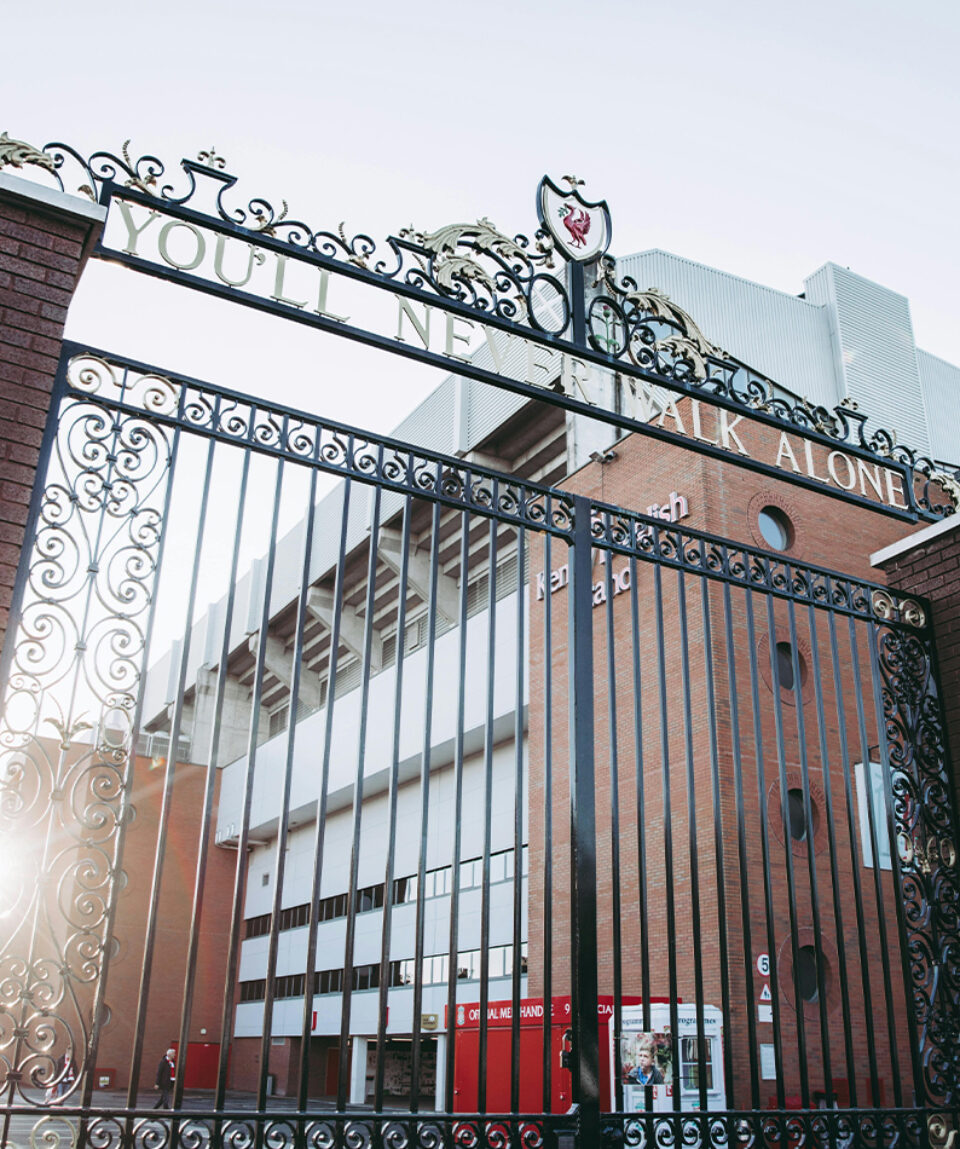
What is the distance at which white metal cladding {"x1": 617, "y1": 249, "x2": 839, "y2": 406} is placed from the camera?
2366 centimetres

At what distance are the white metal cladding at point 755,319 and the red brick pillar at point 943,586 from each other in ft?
53.0

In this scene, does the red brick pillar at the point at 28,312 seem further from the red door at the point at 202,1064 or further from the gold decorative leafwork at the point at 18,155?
the red door at the point at 202,1064

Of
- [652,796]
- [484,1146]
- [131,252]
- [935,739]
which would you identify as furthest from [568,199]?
[652,796]

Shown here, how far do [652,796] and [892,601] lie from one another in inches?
376

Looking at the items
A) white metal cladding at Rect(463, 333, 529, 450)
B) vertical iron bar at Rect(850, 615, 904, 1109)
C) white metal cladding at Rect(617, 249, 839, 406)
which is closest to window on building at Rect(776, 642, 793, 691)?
white metal cladding at Rect(463, 333, 529, 450)

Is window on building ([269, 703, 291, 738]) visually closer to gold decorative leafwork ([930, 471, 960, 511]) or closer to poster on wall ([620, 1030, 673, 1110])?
poster on wall ([620, 1030, 673, 1110])

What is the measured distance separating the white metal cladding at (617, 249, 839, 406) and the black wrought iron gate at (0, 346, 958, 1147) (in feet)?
22.3

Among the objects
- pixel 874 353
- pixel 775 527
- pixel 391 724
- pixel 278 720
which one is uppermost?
pixel 874 353

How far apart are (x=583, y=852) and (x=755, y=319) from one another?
22.8 meters

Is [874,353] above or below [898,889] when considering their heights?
above

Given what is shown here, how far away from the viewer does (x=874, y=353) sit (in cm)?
2770

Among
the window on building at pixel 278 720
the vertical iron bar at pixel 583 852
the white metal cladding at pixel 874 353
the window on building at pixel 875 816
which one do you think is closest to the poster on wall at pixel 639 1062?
the window on building at pixel 875 816

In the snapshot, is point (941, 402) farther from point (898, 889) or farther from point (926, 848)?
point (898, 889)

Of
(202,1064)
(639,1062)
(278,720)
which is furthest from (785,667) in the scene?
(202,1064)
